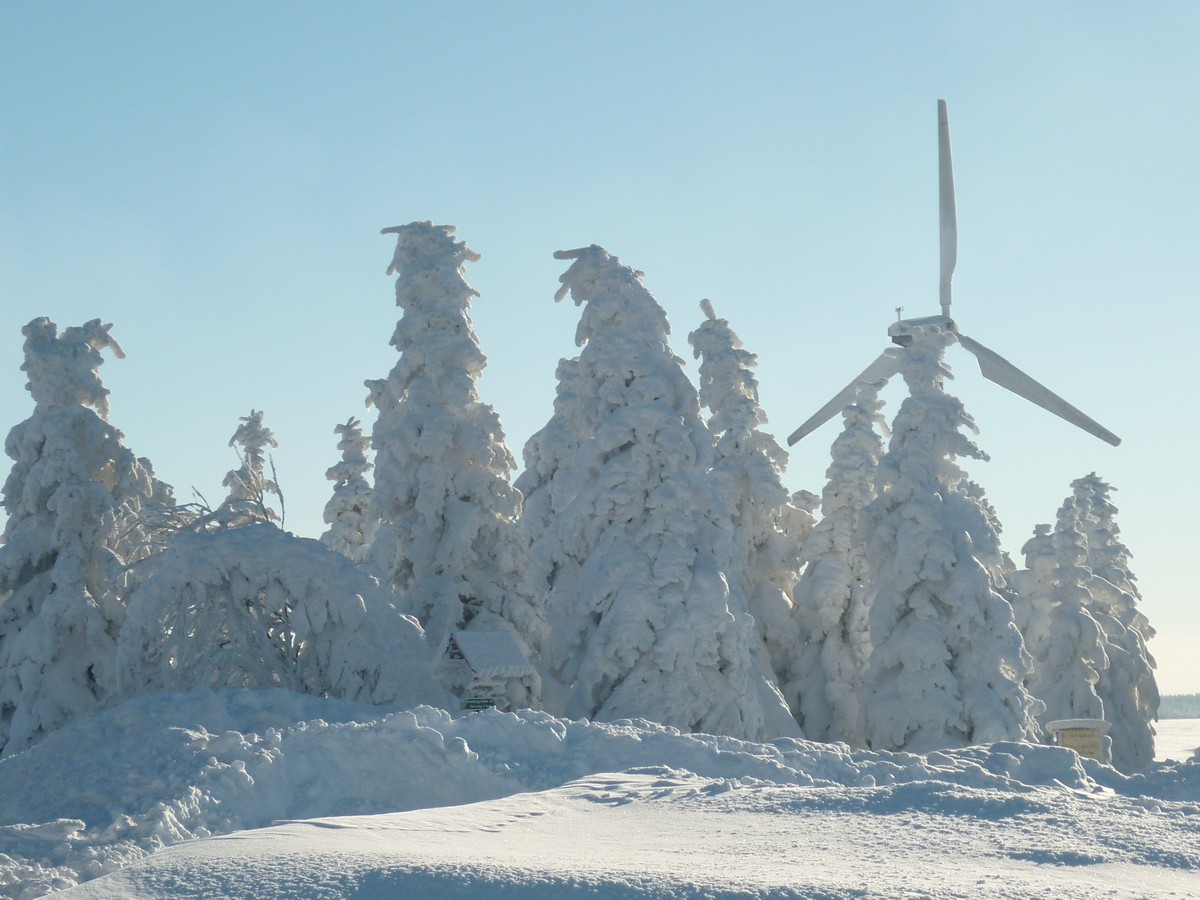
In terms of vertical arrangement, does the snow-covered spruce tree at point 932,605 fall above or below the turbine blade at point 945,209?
below

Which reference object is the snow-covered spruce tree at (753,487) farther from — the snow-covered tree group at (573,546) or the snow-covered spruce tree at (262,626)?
the snow-covered spruce tree at (262,626)

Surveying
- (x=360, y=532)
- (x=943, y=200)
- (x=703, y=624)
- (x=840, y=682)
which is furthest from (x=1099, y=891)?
(x=943, y=200)

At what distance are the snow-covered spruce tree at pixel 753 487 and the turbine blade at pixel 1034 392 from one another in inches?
416

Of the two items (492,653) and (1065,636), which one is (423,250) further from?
(1065,636)

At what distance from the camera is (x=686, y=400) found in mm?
29031

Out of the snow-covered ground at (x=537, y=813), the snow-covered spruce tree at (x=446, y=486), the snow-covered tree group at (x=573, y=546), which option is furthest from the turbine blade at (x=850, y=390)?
the snow-covered ground at (x=537, y=813)

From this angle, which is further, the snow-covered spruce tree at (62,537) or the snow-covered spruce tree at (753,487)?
the snow-covered spruce tree at (753,487)

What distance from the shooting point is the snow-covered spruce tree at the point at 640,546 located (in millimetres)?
26953

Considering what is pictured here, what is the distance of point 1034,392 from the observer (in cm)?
4206

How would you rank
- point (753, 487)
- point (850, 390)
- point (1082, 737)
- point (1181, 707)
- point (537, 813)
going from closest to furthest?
point (537, 813), point (1082, 737), point (753, 487), point (850, 390), point (1181, 707)

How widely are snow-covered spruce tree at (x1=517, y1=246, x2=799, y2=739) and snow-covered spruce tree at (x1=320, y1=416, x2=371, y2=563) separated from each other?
33.4ft

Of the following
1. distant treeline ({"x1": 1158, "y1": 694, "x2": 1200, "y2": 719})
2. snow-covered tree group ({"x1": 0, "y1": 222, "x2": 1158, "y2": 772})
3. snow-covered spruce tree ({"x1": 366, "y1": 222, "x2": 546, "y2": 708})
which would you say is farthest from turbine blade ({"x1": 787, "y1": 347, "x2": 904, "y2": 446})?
distant treeline ({"x1": 1158, "y1": 694, "x2": 1200, "y2": 719})

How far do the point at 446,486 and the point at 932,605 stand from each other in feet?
34.8

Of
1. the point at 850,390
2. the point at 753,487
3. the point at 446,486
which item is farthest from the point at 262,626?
the point at 850,390
